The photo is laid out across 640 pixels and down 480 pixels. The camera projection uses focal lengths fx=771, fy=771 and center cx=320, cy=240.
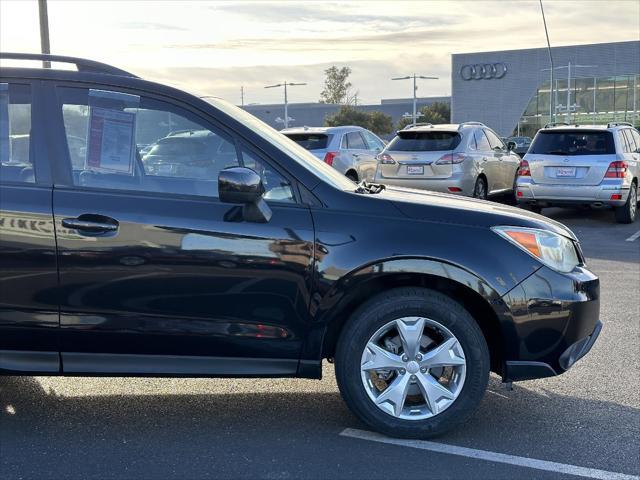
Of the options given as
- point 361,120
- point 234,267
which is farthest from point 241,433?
point 361,120

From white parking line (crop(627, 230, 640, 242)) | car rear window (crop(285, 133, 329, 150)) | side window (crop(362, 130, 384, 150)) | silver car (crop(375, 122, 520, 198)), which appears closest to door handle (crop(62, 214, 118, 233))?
white parking line (crop(627, 230, 640, 242))

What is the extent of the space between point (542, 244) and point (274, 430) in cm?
177

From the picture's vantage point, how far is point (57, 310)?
3939mm

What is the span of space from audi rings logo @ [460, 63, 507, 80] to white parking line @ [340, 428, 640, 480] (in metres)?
67.8

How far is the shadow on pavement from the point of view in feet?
12.5

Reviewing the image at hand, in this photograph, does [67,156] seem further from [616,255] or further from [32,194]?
[616,255]

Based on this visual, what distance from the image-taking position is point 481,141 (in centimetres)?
1441

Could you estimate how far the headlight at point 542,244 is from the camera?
406cm

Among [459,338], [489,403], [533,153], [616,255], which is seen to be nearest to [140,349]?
[459,338]

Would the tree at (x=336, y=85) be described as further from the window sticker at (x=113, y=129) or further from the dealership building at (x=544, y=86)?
the window sticker at (x=113, y=129)

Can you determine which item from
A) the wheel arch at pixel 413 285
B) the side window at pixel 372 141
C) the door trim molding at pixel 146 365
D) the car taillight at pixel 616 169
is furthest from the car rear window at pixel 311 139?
the door trim molding at pixel 146 365

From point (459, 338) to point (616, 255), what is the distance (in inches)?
277

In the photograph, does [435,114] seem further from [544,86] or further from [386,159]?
[386,159]

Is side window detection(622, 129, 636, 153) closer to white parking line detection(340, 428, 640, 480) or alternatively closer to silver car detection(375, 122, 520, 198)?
silver car detection(375, 122, 520, 198)
